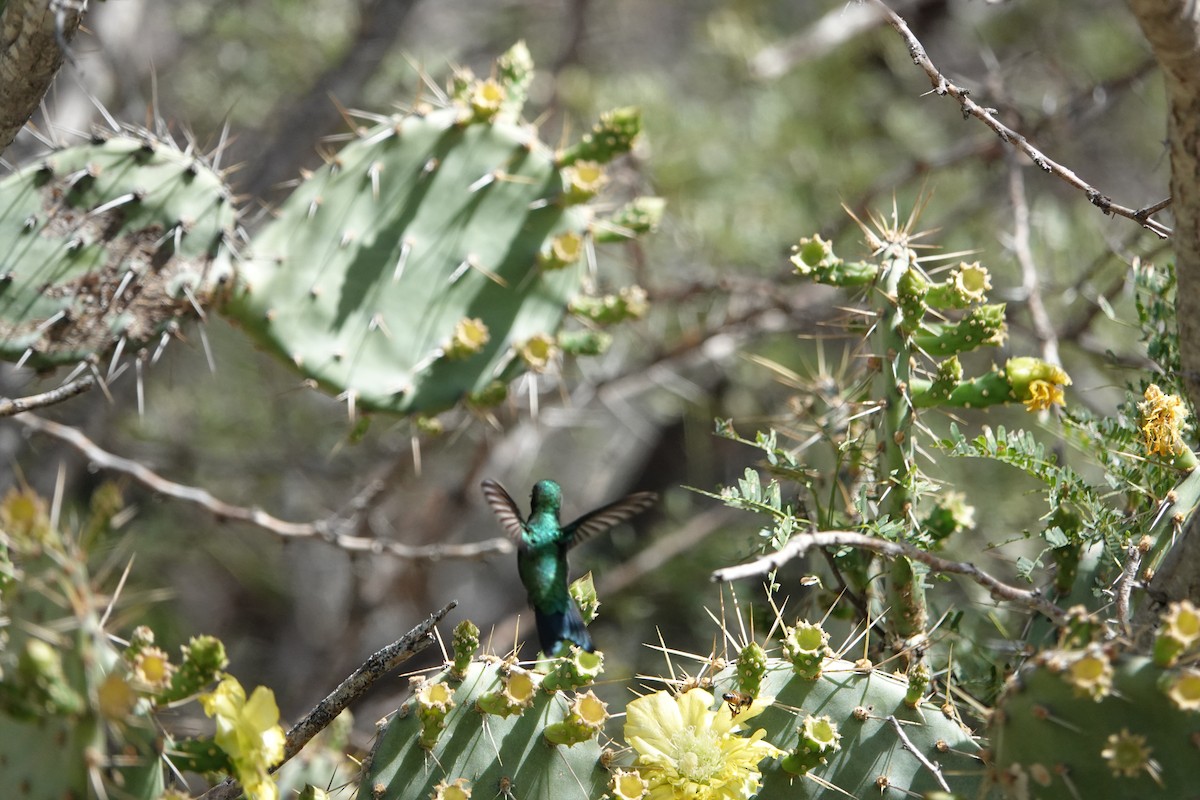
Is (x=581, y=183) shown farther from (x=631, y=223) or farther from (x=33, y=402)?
(x=33, y=402)

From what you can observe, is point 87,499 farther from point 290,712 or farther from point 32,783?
point 32,783

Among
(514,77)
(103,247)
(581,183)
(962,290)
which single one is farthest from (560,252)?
(962,290)

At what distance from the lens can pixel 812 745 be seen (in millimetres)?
1552

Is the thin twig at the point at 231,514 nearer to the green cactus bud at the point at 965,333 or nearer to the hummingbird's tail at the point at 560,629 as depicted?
the hummingbird's tail at the point at 560,629

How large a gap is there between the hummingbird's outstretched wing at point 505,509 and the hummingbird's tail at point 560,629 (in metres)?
0.14

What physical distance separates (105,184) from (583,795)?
1.48m

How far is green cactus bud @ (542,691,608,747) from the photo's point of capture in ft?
5.05

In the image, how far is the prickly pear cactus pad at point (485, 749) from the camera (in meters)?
1.57

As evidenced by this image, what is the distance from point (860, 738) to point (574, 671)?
428mm

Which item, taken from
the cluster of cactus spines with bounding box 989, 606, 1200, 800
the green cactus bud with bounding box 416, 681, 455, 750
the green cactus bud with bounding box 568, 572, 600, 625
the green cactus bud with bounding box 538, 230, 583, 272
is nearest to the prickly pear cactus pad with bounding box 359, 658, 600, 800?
the green cactus bud with bounding box 416, 681, 455, 750

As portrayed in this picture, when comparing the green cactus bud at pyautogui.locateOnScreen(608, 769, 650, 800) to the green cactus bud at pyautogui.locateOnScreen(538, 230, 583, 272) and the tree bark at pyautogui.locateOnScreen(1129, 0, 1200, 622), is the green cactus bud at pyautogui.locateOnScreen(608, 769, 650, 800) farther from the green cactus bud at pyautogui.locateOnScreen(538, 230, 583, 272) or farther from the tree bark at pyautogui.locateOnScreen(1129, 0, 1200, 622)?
the green cactus bud at pyautogui.locateOnScreen(538, 230, 583, 272)

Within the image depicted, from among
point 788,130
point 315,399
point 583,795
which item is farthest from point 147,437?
point 583,795

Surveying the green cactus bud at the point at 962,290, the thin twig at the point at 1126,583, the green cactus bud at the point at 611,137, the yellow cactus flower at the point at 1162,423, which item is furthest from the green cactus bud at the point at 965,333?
the green cactus bud at the point at 611,137

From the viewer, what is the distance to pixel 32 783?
1.25 m
